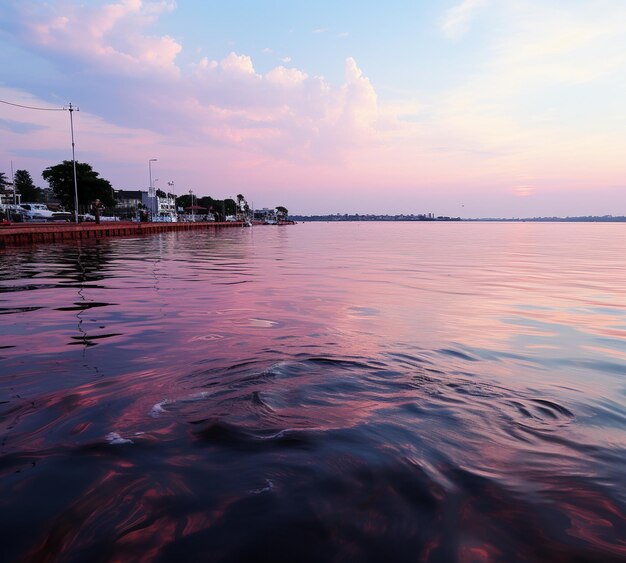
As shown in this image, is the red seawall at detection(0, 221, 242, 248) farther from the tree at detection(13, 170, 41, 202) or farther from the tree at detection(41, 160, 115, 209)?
the tree at detection(13, 170, 41, 202)

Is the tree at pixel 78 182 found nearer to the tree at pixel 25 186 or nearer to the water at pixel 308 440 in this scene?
the tree at pixel 25 186

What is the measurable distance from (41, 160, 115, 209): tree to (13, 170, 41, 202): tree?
43.2m

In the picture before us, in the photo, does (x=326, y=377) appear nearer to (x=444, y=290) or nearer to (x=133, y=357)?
(x=133, y=357)

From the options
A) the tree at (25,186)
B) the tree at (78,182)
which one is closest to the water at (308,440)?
the tree at (78,182)

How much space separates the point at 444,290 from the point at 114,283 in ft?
Answer: 35.8

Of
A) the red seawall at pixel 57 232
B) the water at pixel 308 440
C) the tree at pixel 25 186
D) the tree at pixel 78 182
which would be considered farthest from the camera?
the tree at pixel 25 186

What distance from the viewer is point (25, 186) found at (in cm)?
12362

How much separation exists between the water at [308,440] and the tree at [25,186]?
139 meters

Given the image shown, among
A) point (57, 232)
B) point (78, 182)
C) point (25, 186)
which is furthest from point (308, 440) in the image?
point (25, 186)

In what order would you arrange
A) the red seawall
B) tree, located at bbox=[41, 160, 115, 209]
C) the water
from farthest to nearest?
tree, located at bbox=[41, 160, 115, 209]
the red seawall
the water

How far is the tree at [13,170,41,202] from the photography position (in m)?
122

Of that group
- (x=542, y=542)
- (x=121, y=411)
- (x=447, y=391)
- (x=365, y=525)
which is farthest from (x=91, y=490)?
(x=447, y=391)

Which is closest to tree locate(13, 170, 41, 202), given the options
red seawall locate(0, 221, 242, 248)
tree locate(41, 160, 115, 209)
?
tree locate(41, 160, 115, 209)

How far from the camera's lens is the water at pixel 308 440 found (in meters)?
2.68
